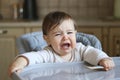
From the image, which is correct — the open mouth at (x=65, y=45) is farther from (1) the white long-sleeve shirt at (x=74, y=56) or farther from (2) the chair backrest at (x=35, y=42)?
(2) the chair backrest at (x=35, y=42)

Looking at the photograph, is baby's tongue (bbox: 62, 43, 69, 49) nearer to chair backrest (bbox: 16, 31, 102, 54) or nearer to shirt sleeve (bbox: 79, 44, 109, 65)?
shirt sleeve (bbox: 79, 44, 109, 65)

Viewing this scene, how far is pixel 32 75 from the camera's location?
1147 millimetres

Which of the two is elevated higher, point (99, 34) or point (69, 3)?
point (69, 3)

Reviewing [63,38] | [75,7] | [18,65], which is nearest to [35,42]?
[63,38]

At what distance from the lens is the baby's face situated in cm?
135

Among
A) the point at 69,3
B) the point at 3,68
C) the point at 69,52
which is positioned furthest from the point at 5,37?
the point at 69,52

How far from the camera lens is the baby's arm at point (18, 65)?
3.91 feet

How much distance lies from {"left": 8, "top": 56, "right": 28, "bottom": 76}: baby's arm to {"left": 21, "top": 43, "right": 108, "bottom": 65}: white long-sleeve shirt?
0.03 meters

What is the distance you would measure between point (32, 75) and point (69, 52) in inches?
13.8

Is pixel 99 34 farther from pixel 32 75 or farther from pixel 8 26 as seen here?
pixel 32 75

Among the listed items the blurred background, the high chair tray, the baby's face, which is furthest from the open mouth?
the blurred background

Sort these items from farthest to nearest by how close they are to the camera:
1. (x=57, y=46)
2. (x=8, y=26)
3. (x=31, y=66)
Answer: (x=8, y=26)
(x=57, y=46)
(x=31, y=66)

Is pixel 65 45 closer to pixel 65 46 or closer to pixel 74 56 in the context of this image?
pixel 65 46

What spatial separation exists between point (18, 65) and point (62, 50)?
0.26m
